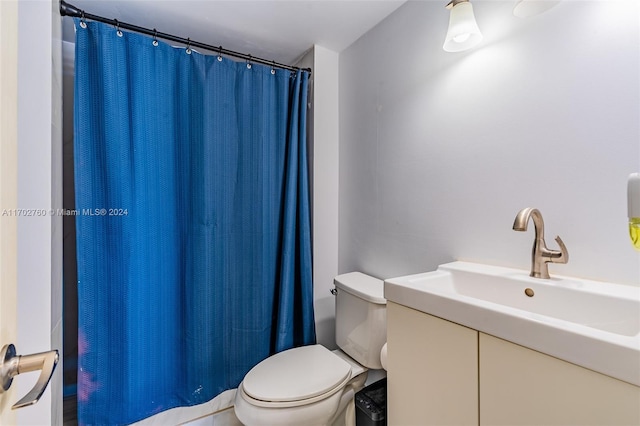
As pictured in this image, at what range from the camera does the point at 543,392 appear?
53 centimetres

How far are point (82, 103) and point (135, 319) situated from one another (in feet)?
3.29

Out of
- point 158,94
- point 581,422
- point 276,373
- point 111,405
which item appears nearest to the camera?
point 581,422

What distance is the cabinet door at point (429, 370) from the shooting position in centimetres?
65

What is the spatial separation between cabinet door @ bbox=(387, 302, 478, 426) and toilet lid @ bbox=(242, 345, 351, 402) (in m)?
0.32

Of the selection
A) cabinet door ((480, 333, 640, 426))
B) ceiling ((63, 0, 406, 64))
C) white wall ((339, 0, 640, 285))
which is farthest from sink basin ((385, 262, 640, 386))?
ceiling ((63, 0, 406, 64))

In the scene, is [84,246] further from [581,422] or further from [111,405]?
[581,422]

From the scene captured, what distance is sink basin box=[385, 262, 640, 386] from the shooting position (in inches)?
18.3

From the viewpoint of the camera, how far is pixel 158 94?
1373 mm

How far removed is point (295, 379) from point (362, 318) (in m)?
0.38

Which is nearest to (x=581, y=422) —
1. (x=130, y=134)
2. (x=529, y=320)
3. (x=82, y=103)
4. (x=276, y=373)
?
(x=529, y=320)

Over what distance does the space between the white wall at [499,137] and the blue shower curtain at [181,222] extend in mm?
495

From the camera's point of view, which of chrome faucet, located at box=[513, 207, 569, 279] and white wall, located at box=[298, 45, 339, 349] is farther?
white wall, located at box=[298, 45, 339, 349]

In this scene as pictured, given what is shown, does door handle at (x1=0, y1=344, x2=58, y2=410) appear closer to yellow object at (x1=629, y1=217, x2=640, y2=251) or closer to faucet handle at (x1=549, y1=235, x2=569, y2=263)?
yellow object at (x1=629, y1=217, x2=640, y2=251)

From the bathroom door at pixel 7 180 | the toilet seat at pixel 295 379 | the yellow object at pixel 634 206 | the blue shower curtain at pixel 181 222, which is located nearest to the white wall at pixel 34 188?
the bathroom door at pixel 7 180
